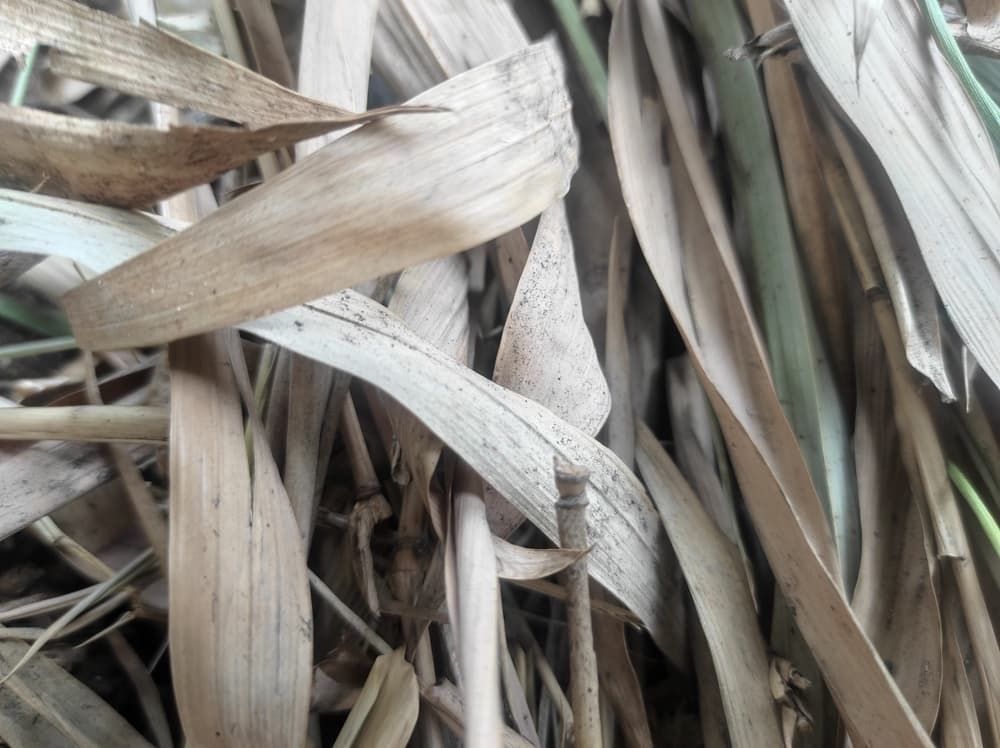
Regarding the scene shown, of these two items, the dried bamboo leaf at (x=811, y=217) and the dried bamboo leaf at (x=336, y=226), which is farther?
the dried bamboo leaf at (x=811, y=217)

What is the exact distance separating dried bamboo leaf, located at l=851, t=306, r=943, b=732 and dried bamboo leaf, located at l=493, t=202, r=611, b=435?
0.16m

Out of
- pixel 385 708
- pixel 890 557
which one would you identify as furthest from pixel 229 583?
pixel 890 557

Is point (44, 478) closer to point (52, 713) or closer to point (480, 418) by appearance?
point (52, 713)

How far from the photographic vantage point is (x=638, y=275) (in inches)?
18.6

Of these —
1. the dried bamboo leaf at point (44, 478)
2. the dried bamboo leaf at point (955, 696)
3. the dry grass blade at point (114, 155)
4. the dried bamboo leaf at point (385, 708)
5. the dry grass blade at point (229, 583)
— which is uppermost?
the dry grass blade at point (114, 155)

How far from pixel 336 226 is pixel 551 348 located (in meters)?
0.14

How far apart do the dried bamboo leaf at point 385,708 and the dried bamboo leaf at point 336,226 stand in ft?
0.58

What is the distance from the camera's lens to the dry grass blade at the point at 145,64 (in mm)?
312

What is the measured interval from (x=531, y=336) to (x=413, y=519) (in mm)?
A: 113

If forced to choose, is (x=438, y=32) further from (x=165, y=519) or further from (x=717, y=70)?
(x=165, y=519)

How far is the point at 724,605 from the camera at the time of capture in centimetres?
36

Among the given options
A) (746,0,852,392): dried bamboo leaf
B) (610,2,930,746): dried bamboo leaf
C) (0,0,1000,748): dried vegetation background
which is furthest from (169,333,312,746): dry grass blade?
(746,0,852,392): dried bamboo leaf

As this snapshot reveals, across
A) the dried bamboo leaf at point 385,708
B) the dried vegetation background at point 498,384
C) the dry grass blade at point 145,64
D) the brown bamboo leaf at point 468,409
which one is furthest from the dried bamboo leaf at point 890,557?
the dry grass blade at point 145,64

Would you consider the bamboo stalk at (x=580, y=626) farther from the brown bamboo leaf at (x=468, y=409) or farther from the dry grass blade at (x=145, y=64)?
the dry grass blade at (x=145, y=64)
